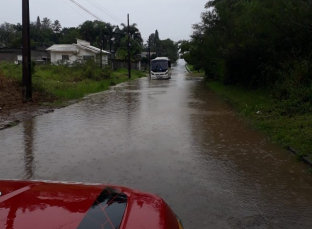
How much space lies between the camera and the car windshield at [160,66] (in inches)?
1758

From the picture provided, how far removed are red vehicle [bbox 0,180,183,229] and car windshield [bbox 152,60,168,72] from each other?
42.1m

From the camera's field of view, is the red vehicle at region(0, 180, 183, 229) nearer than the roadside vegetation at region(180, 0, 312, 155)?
Yes

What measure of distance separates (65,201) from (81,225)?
→ 1.31 feet

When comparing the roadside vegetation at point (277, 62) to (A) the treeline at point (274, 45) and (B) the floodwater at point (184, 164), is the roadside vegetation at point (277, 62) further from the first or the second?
(B) the floodwater at point (184, 164)

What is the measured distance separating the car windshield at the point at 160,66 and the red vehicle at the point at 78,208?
42.1 m

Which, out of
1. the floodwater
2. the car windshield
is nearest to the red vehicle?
the floodwater

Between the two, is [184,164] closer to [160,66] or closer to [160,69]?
[160,69]

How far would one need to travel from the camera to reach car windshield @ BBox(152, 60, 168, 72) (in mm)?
44656

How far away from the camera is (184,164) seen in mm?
6840

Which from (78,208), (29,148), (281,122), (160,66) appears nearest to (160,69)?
(160,66)

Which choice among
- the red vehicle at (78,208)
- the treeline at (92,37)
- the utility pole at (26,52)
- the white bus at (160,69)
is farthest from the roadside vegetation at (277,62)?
the treeline at (92,37)

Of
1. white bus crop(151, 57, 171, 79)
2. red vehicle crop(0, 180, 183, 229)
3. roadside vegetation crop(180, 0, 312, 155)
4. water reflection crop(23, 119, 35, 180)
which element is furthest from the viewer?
white bus crop(151, 57, 171, 79)

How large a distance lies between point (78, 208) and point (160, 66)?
42.8m

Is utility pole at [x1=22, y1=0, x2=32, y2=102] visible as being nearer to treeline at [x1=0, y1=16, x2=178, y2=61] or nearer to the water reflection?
the water reflection
